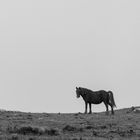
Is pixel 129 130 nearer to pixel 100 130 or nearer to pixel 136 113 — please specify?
pixel 100 130

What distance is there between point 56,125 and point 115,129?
132 inches

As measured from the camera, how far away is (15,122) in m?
29.4

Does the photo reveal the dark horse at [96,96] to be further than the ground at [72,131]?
Yes

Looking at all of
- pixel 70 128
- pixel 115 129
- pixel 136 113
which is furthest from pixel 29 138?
pixel 136 113

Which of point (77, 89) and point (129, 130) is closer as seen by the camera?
point (129, 130)

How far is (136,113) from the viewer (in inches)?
1532

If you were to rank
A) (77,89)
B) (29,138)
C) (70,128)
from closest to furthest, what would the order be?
(29,138)
(70,128)
(77,89)

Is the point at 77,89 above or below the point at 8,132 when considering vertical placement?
above

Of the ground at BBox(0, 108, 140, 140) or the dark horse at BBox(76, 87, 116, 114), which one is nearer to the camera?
the ground at BBox(0, 108, 140, 140)

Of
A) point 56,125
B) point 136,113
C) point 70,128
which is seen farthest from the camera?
point 136,113

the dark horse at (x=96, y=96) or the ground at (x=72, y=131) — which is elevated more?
the dark horse at (x=96, y=96)

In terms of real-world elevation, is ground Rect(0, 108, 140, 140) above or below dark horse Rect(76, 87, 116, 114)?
below

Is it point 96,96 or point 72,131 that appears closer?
point 72,131

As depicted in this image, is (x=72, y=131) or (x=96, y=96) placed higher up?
(x=96, y=96)
